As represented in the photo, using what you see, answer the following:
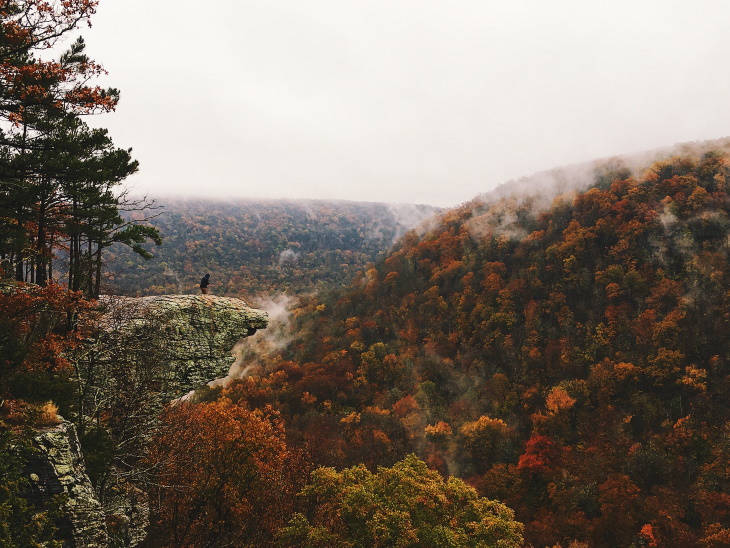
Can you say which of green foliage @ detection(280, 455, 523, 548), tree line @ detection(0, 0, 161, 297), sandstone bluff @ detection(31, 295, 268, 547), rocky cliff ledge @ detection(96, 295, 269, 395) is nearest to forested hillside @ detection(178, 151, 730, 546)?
green foliage @ detection(280, 455, 523, 548)

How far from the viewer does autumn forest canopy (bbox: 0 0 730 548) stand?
38.9ft

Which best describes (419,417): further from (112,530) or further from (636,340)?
(112,530)

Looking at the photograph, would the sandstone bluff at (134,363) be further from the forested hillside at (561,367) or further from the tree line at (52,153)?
the forested hillside at (561,367)

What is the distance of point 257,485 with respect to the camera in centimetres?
2009

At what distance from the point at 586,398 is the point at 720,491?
19458 mm

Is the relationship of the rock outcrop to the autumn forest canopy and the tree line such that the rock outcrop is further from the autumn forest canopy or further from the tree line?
the tree line

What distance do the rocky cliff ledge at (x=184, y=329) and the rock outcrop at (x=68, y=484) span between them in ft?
19.5

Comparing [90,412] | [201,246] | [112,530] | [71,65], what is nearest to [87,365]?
[90,412]

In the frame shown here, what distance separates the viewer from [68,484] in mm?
8461

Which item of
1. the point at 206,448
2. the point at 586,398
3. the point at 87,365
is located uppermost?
the point at 87,365

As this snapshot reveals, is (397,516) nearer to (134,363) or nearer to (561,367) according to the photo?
(134,363)

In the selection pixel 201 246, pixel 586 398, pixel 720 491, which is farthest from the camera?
pixel 201 246

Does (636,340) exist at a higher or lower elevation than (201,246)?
lower

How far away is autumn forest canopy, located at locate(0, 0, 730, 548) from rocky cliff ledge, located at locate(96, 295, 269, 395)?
0.43 m
